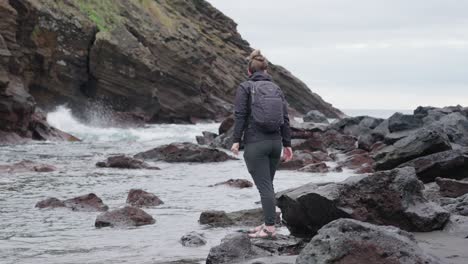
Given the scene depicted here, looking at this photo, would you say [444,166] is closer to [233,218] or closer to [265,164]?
[233,218]

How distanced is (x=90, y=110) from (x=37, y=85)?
417 cm

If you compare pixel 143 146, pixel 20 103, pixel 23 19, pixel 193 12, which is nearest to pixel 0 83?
pixel 20 103

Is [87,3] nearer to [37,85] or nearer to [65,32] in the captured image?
[65,32]

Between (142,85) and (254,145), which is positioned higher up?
(142,85)

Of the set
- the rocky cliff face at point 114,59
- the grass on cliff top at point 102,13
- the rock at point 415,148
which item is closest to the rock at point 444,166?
the rock at point 415,148

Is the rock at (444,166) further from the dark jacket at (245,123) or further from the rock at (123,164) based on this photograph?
the rock at (123,164)

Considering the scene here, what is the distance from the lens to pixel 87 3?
4697cm

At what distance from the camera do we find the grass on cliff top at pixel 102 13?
1797 inches

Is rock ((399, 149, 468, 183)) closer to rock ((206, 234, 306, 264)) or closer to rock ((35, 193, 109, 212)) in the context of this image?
rock ((35, 193, 109, 212))

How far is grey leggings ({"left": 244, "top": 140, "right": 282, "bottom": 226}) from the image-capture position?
828 centimetres

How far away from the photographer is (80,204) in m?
12.5

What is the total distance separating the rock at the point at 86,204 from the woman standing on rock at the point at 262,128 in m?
4.74

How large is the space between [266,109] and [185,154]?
16.7 metres

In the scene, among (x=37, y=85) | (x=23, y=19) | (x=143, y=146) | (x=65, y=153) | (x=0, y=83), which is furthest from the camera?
(x=37, y=85)
